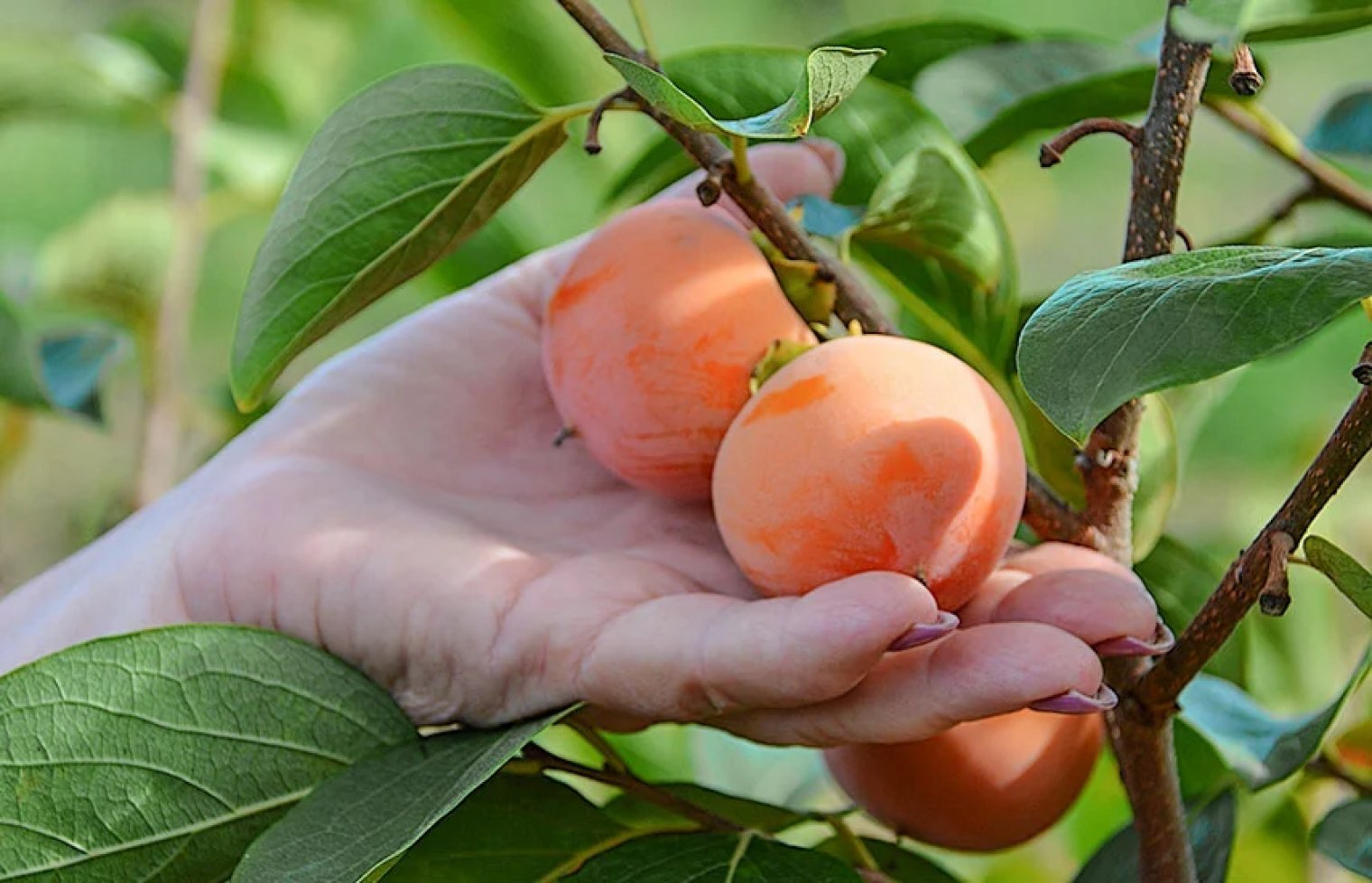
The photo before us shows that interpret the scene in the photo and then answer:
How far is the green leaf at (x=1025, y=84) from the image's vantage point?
2.17ft

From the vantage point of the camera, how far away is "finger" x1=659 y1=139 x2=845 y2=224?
2.06 feet

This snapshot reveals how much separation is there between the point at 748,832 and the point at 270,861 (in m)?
0.16

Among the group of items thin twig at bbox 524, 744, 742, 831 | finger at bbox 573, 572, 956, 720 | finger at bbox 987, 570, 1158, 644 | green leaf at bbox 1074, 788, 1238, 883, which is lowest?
green leaf at bbox 1074, 788, 1238, 883

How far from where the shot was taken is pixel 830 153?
2.11ft

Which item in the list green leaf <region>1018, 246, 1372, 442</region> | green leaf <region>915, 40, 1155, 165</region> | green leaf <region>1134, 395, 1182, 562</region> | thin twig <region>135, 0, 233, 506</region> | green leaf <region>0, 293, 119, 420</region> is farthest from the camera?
thin twig <region>135, 0, 233, 506</region>

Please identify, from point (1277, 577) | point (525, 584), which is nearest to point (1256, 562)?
point (1277, 577)

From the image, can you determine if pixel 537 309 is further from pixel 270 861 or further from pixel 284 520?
pixel 270 861

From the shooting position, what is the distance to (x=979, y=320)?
655mm

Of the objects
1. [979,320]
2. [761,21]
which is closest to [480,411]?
[979,320]

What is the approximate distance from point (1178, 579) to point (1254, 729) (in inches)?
4.0

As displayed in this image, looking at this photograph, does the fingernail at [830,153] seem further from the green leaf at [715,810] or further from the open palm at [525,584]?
the green leaf at [715,810]

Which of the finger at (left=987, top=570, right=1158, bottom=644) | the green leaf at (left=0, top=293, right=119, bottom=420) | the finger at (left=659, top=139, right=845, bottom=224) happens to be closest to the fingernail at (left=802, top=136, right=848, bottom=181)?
the finger at (left=659, top=139, right=845, bottom=224)

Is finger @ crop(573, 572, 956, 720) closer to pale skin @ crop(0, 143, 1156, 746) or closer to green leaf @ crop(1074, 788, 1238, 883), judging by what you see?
pale skin @ crop(0, 143, 1156, 746)

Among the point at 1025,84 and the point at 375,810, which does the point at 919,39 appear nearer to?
the point at 1025,84
